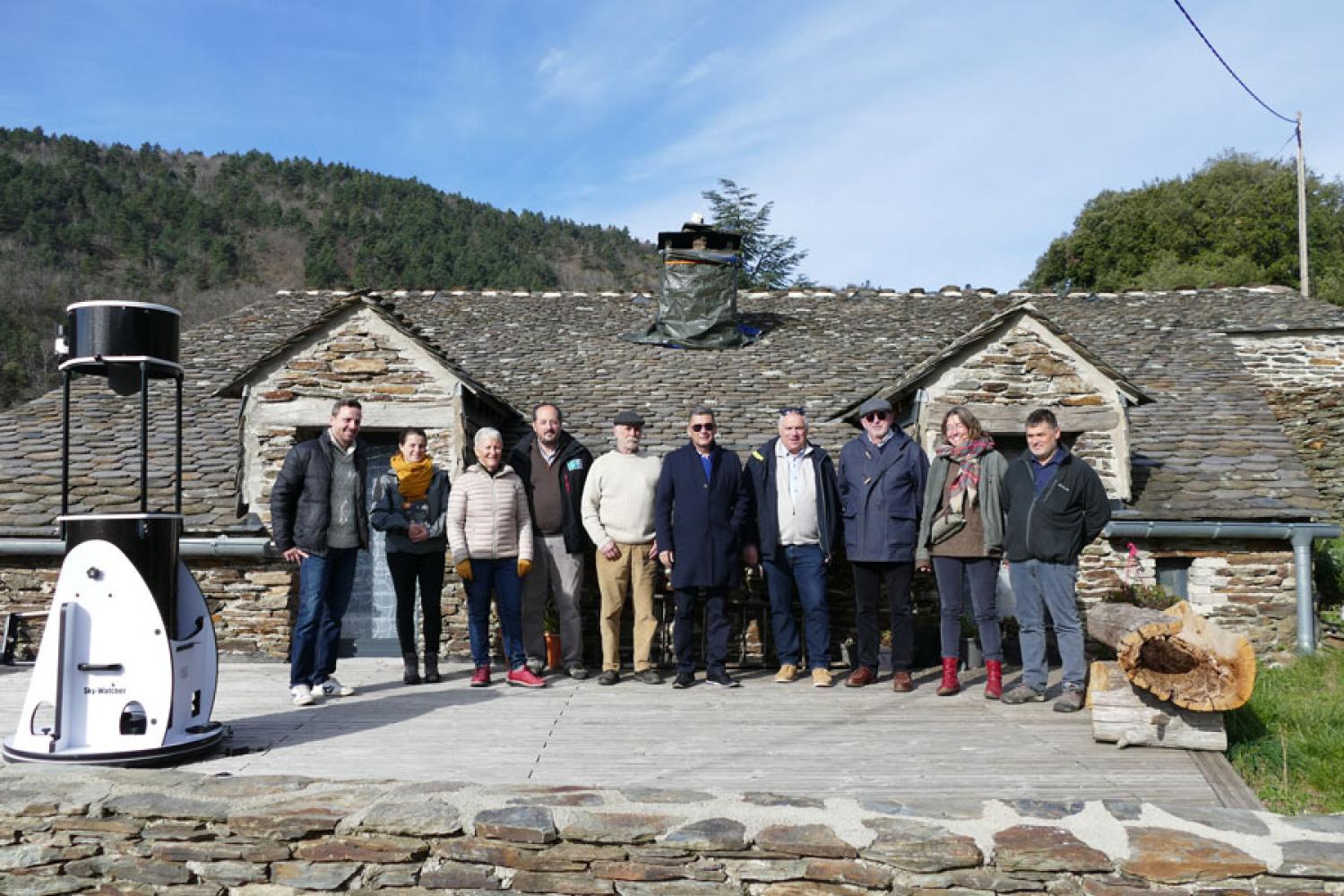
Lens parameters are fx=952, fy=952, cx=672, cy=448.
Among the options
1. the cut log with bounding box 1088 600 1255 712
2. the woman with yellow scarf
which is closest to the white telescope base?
the woman with yellow scarf

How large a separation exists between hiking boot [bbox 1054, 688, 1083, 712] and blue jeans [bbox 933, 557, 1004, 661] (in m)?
0.50

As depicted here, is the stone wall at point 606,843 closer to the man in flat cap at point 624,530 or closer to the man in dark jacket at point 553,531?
the man in flat cap at point 624,530

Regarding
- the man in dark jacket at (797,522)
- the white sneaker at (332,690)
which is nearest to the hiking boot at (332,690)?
the white sneaker at (332,690)

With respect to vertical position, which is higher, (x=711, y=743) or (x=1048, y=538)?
(x=1048, y=538)

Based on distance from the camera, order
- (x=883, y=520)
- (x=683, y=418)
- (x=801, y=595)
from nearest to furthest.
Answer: (x=883, y=520) < (x=801, y=595) < (x=683, y=418)

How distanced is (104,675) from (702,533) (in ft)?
11.7

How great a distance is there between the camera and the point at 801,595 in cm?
672

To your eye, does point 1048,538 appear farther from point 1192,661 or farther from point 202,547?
point 202,547

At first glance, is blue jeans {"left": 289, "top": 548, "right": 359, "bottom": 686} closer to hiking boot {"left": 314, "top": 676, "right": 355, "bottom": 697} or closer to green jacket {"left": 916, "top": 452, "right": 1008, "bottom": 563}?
hiking boot {"left": 314, "top": 676, "right": 355, "bottom": 697}

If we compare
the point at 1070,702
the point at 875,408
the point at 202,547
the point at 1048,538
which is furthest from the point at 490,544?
the point at 1070,702

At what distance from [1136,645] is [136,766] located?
4933 millimetres

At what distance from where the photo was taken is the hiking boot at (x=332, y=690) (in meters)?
6.16

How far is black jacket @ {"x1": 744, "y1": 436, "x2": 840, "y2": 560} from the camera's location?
21.5 feet

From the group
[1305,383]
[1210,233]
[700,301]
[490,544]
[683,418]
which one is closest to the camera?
[490,544]
